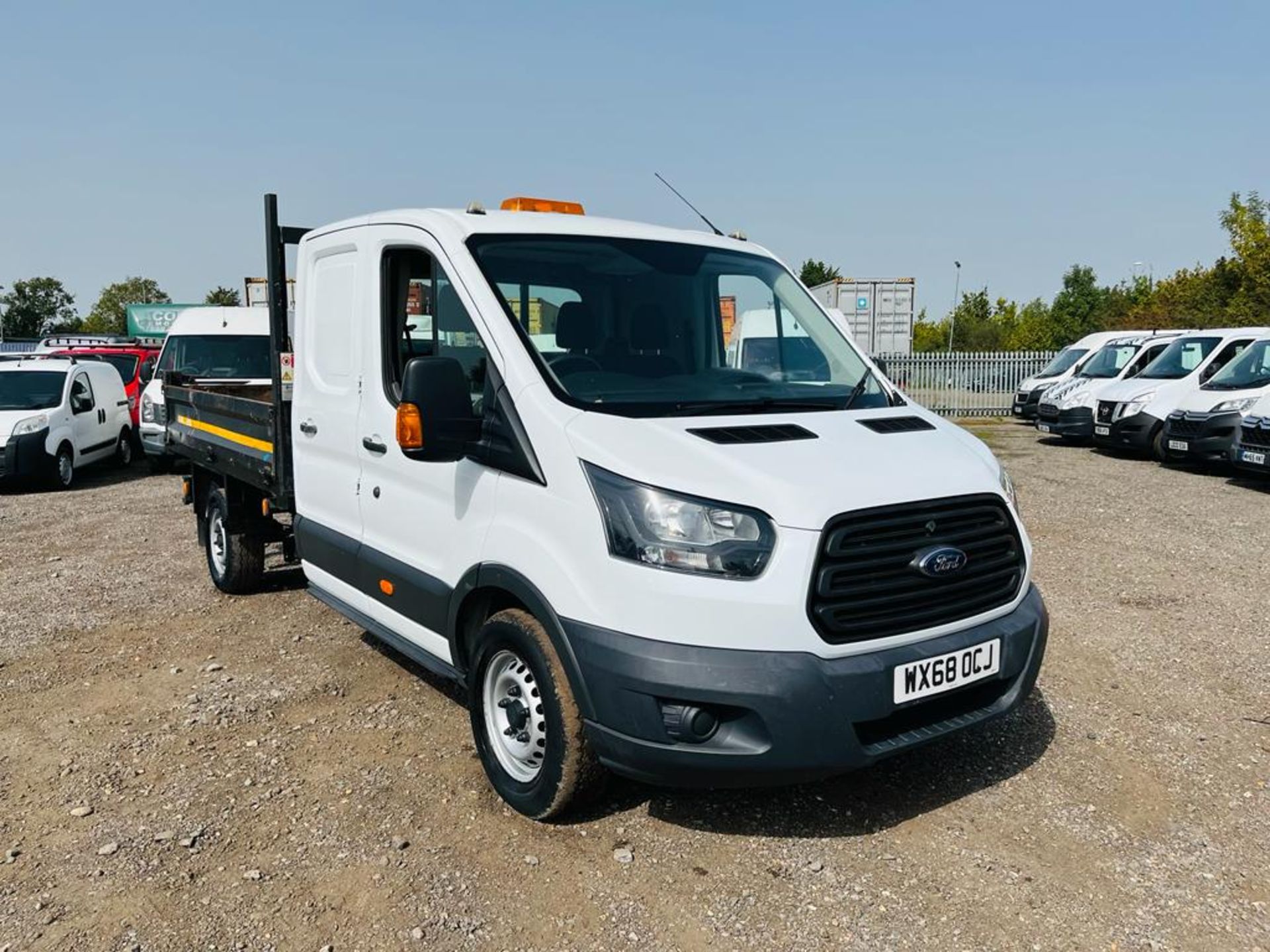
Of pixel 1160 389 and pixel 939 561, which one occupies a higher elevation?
pixel 1160 389

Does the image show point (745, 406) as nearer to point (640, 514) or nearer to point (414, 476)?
point (640, 514)

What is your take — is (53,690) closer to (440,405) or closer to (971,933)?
(440,405)

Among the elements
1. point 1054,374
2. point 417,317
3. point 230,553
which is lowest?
point 230,553

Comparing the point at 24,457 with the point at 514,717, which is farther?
the point at 24,457

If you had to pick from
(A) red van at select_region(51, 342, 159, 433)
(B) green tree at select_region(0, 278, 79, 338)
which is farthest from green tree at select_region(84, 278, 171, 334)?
(A) red van at select_region(51, 342, 159, 433)

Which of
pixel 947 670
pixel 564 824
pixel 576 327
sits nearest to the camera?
pixel 947 670

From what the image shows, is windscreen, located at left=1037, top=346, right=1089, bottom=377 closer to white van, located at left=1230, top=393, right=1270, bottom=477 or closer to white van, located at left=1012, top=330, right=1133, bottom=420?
white van, located at left=1012, top=330, right=1133, bottom=420

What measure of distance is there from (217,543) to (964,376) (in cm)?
2193

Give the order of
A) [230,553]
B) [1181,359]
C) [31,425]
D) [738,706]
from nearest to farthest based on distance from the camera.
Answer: [738,706] → [230,553] → [31,425] → [1181,359]

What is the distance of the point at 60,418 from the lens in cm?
1274

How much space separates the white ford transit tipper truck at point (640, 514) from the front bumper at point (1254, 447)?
29.6ft

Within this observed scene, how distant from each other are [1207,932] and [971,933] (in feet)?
2.32

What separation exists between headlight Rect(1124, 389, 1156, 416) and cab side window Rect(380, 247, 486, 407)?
43.6 feet

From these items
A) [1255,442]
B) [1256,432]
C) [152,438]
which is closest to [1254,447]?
[1255,442]
